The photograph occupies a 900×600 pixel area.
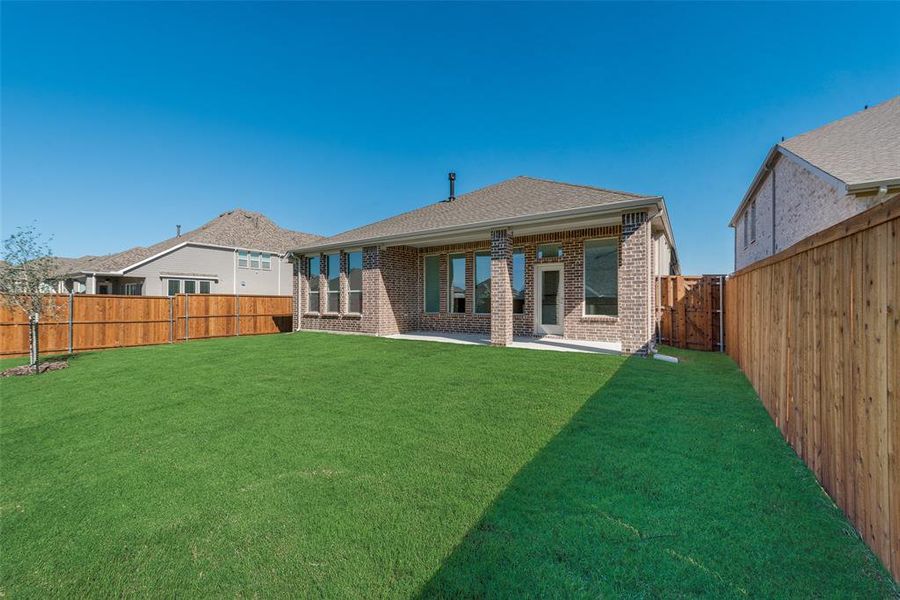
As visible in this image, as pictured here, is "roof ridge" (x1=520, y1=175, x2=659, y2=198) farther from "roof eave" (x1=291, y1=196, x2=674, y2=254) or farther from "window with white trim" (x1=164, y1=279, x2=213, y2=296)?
"window with white trim" (x1=164, y1=279, x2=213, y2=296)

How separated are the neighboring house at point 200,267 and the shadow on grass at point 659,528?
1827 cm

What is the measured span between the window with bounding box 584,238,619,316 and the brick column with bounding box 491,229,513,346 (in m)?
2.54

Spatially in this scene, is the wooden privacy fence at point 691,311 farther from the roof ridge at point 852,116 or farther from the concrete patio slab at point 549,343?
the roof ridge at point 852,116

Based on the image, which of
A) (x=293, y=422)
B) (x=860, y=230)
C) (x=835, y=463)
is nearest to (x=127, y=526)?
(x=293, y=422)

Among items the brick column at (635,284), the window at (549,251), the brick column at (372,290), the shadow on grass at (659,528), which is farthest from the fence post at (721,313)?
the brick column at (372,290)

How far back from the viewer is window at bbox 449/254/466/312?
1324 cm

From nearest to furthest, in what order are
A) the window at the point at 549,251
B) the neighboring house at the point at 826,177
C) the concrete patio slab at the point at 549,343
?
the neighboring house at the point at 826,177 → the concrete patio slab at the point at 549,343 → the window at the point at 549,251

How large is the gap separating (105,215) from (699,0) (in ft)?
85.8

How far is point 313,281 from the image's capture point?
15.4m

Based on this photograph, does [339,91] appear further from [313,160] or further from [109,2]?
[109,2]

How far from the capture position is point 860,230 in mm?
2258

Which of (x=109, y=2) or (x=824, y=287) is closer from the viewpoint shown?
(x=824, y=287)

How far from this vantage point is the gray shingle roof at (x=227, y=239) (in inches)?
851

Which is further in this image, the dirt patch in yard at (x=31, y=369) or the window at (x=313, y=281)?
the window at (x=313, y=281)
